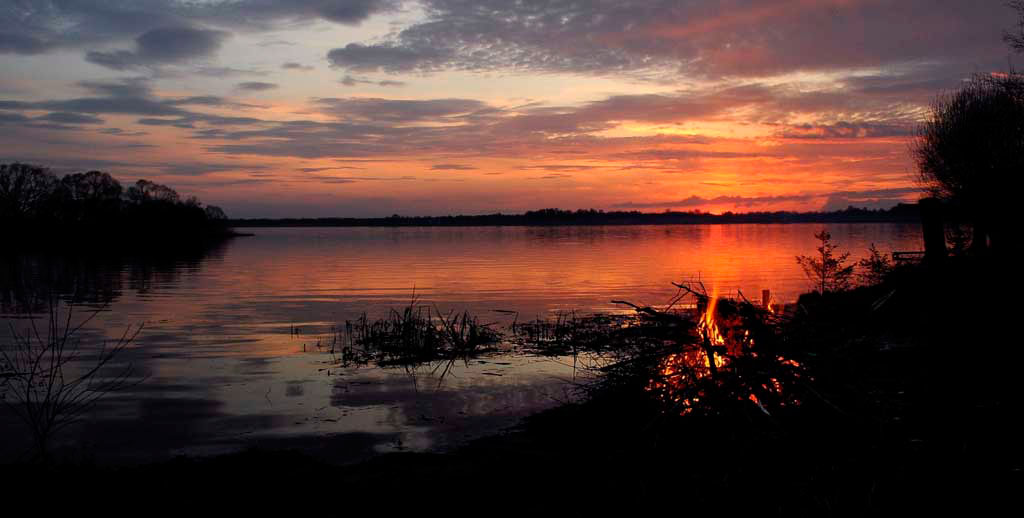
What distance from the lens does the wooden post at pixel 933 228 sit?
934 cm

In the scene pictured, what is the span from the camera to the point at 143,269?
58031mm

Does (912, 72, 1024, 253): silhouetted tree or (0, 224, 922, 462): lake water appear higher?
(912, 72, 1024, 253): silhouetted tree

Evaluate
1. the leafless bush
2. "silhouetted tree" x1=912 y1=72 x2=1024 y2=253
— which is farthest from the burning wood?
"silhouetted tree" x1=912 y1=72 x2=1024 y2=253

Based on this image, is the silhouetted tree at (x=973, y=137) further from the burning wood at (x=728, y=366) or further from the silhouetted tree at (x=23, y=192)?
the silhouetted tree at (x=23, y=192)

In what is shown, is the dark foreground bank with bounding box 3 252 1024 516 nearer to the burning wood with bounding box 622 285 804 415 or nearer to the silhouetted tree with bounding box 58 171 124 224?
the burning wood with bounding box 622 285 804 415

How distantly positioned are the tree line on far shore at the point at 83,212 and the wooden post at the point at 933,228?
128867 millimetres

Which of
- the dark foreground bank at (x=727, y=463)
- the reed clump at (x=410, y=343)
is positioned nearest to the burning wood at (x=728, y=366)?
the dark foreground bank at (x=727, y=463)

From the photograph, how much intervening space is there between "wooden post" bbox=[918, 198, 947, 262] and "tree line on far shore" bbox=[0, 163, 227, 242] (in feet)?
423

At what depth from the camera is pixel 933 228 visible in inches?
371

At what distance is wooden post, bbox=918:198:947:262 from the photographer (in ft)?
30.7

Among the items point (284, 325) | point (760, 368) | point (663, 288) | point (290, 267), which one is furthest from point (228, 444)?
point (290, 267)

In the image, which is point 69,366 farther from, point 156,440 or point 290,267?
point 290,267

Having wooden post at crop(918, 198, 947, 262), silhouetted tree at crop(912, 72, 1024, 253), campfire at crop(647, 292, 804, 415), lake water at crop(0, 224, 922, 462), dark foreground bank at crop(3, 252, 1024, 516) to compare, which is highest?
silhouetted tree at crop(912, 72, 1024, 253)

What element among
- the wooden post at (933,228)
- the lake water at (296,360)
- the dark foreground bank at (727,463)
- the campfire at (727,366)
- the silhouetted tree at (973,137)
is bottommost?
the lake water at (296,360)
